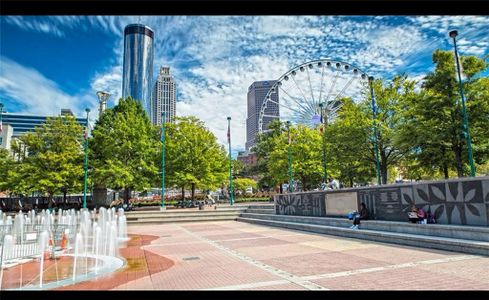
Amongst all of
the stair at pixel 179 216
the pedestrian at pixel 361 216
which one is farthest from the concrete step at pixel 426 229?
the stair at pixel 179 216

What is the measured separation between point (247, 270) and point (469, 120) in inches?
719

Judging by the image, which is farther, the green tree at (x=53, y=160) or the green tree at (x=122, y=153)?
the green tree at (x=122, y=153)

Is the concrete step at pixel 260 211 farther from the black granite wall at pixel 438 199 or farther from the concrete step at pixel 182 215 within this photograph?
the black granite wall at pixel 438 199

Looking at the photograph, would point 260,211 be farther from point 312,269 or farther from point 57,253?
point 312,269

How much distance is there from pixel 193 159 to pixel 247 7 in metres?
36.2

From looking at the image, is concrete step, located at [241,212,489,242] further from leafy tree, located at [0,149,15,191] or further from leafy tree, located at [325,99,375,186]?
leafy tree, located at [0,149,15,191]

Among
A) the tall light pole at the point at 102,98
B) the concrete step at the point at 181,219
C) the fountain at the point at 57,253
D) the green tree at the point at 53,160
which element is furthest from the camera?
the tall light pole at the point at 102,98

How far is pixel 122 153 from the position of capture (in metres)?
35.3

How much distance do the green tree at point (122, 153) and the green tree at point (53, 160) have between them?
1.87 m

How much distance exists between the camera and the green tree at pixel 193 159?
37625 millimetres

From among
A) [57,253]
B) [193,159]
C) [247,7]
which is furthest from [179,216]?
[247,7]

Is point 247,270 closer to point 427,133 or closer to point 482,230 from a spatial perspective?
point 482,230

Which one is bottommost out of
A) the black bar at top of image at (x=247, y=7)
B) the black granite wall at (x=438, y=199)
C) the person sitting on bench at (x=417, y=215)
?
the person sitting on bench at (x=417, y=215)

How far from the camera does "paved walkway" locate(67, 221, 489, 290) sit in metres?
6.89
